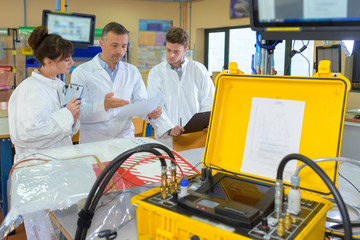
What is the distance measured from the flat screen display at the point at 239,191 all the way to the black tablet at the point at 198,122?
0.84 m

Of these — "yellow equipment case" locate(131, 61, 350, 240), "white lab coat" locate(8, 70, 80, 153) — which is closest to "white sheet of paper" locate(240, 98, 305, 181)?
"yellow equipment case" locate(131, 61, 350, 240)

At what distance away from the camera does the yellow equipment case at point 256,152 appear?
2.11 feet

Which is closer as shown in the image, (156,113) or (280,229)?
(280,229)

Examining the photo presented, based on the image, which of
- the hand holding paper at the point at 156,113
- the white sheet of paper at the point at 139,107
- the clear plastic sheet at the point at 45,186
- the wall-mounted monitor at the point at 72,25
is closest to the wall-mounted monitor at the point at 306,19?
the clear plastic sheet at the point at 45,186

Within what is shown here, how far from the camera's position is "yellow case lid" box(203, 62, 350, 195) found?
0.82 meters

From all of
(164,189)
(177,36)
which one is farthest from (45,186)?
(177,36)

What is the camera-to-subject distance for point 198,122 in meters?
1.78

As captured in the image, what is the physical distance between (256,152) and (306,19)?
37 centimetres

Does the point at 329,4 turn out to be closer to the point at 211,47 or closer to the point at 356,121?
the point at 356,121

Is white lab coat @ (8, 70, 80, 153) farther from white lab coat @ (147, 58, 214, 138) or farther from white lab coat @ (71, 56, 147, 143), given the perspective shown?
white lab coat @ (147, 58, 214, 138)

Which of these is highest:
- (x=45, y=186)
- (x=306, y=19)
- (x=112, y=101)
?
(x=306, y=19)

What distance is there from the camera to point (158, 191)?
81 centimetres

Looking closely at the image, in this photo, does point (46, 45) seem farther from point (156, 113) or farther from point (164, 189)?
point (164, 189)

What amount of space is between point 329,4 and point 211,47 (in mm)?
6865
